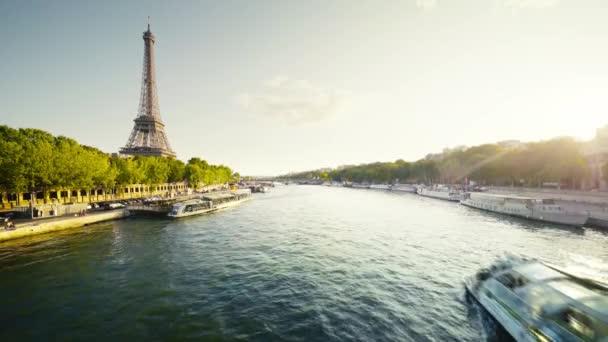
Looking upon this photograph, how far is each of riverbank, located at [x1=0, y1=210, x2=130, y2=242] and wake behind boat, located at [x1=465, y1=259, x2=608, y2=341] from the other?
46833 mm

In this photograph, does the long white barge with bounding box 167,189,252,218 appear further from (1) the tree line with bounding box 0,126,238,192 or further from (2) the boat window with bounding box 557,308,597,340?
(2) the boat window with bounding box 557,308,597,340

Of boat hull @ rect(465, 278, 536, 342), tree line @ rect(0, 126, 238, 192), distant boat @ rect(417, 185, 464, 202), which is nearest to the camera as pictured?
boat hull @ rect(465, 278, 536, 342)

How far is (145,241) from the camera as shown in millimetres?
28469

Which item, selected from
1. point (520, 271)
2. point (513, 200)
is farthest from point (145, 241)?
point (513, 200)

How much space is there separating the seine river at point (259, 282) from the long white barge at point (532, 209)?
408cm

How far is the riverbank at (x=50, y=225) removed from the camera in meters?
27.6

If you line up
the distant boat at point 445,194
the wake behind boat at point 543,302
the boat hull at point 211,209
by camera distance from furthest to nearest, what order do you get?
the distant boat at point 445,194
the boat hull at point 211,209
the wake behind boat at point 543,302

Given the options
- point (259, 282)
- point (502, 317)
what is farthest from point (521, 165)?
point (259, 282)

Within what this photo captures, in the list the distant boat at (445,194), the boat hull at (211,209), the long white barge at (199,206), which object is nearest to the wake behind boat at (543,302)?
the boat hull at (211,209)

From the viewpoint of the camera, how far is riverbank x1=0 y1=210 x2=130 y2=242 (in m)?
27.6

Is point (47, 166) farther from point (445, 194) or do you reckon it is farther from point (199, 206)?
point (445, 194)

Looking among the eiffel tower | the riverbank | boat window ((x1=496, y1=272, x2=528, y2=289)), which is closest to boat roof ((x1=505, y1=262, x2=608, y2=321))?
boat window ((x1=496, y1=272, x2=528, y2=289))

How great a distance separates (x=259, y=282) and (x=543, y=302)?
15802mm

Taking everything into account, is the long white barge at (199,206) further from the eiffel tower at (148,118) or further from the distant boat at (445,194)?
the distant boat at (445,194)
